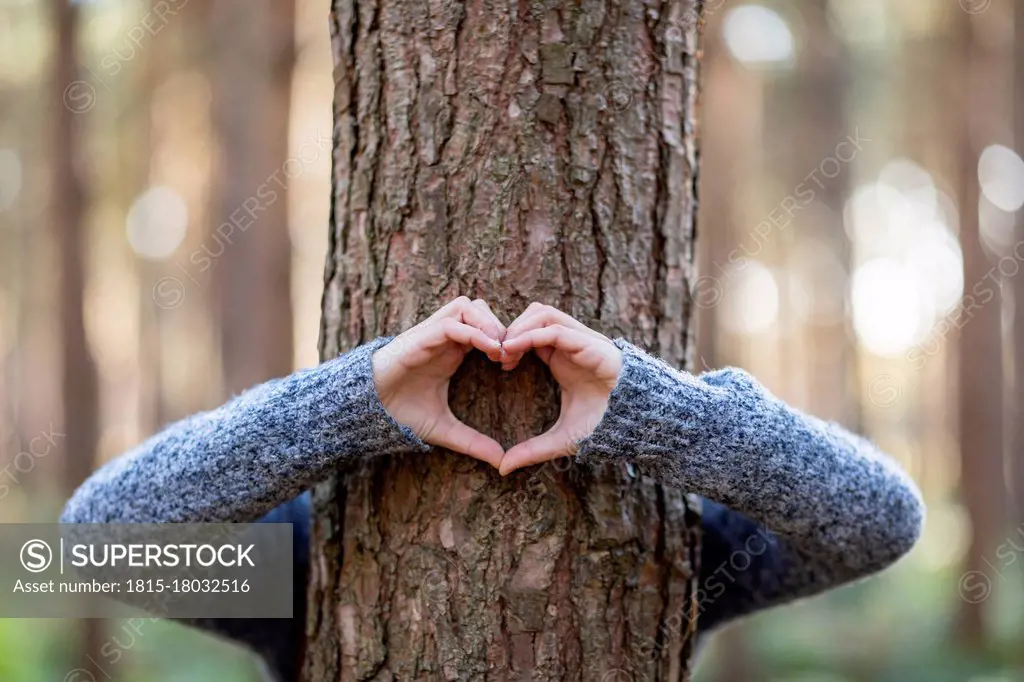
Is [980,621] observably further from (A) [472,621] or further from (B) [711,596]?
(A) [472,621]

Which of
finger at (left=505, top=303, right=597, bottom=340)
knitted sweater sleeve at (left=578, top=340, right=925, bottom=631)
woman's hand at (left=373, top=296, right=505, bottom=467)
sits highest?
finger at (left=505, top=303, right=597, bottom=340)

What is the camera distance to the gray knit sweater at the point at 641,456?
1.35 metres

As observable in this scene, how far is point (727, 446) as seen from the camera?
137 cm

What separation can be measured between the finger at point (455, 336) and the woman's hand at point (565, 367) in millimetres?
29

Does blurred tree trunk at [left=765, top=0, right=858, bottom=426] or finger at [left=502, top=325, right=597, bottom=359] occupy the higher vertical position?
blurred tree trunk at [left=765, top=0, right=858, bottom=426]

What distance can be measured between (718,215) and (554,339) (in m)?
8.04

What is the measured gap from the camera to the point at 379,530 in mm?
1561

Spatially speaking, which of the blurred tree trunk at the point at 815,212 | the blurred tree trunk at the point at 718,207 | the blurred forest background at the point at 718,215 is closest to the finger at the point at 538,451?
the blurred forest background at the point at 718,215

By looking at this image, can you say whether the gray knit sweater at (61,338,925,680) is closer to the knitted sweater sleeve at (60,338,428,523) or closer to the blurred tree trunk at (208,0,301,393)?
the knitted sweater sleeve at (60,338,428,523)

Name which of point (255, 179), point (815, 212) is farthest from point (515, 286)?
point (815, 212)

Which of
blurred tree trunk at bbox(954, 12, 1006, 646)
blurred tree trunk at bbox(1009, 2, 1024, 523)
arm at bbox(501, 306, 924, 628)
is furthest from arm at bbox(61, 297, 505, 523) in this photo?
blurred tree trunk at bbox(1009, 2, 1024, 523)

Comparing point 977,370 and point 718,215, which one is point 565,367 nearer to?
point 977,370

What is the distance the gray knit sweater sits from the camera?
135 centimetres

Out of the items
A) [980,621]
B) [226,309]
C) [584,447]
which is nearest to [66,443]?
[226,309]
